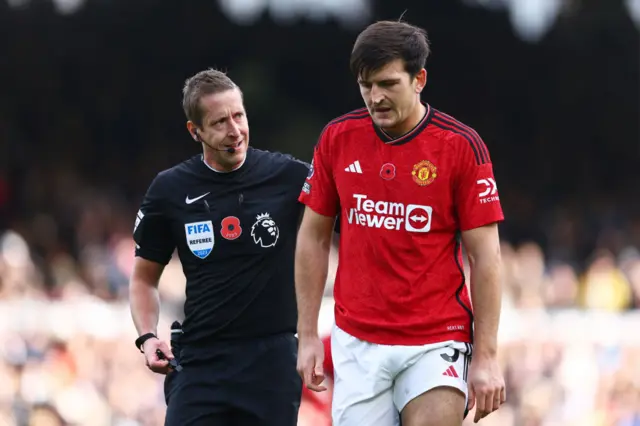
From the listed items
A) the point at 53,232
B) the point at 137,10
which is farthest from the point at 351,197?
the point at 137,10

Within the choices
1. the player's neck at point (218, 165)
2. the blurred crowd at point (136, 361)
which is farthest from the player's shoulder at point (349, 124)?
the blurred crowd at point (136, 361)

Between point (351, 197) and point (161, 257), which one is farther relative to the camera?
point (161, 257)

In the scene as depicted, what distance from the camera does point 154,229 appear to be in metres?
6.10

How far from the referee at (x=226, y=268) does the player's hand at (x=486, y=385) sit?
1.14 metres

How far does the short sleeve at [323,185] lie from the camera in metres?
5.38

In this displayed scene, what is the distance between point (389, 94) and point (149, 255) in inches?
62.6

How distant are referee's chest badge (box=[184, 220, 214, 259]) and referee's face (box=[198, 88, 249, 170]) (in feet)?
1.01

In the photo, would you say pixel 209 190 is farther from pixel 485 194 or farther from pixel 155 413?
pixel 155 413

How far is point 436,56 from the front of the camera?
20.0 metres

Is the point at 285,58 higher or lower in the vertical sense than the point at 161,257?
higher

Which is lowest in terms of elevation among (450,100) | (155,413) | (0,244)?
(155,413)

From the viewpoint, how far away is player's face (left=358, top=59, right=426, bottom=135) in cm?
505

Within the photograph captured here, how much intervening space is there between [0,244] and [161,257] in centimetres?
826

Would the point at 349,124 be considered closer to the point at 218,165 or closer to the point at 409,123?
the point at 409,123
